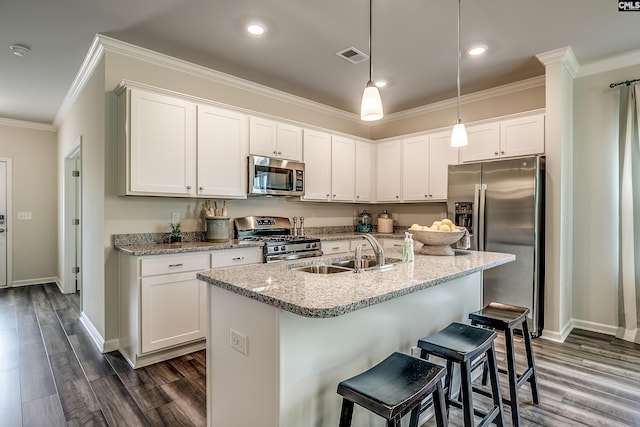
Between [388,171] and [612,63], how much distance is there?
103 inches

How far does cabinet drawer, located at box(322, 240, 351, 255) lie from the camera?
162 inches

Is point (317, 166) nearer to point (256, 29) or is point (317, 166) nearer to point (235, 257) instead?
point (235, 257)

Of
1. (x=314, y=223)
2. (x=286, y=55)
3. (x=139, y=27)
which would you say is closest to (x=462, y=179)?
(x=314, y=223)

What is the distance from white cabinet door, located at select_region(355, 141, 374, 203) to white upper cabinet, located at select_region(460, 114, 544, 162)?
4.46 ft

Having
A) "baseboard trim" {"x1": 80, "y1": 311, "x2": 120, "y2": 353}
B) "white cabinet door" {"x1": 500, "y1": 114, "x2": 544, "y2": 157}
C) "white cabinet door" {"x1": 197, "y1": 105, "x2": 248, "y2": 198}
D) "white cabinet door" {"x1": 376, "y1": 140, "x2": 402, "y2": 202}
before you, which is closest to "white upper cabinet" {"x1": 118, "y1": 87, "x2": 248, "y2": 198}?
"white cabinet door" {"x1": 197, "y1": 105, "x2": 248, "y2": 198}

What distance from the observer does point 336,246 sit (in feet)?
14.0

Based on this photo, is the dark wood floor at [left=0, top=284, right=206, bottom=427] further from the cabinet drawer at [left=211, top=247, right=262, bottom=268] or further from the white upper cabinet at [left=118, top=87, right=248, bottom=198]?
the white upper cabinet at [left=118, top=87, right=248, bottom=198]

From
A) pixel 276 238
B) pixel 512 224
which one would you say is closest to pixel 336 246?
pixel 276 238

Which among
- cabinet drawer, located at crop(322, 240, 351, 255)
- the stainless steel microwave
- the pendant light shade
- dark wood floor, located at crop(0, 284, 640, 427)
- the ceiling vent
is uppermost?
the ceiling vent

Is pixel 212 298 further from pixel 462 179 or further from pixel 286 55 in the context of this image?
pixel 462 179

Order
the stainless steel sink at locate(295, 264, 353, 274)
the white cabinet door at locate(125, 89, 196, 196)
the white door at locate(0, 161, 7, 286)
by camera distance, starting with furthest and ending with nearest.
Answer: the white door at locate(0, 161, 7, 286) < the white cabinet door at locate(125, 89, 196, 196) < the stainless steel sink at locate(295, 264, 353, 274)

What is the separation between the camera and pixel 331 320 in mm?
1466

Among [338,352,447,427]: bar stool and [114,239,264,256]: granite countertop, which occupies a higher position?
[114,239,264,256]: granite countertop

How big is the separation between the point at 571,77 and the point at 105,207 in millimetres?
4776
